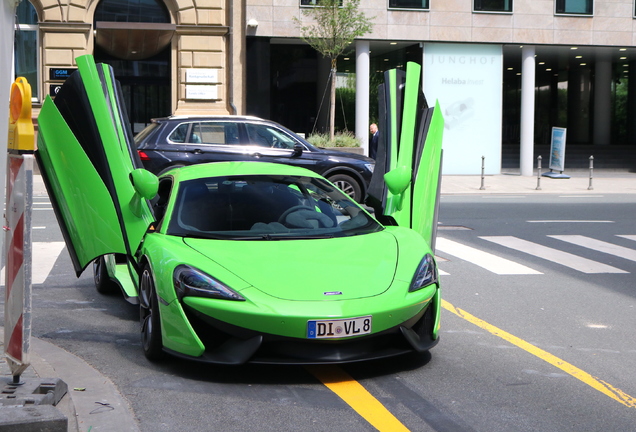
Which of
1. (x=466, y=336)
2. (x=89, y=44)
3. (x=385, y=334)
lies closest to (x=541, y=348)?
(x=466, y=336)

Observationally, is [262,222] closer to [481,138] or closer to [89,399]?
[89,399]

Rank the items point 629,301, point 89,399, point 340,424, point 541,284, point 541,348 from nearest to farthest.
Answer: point 340,424 → point 89,399 → point 541,348 → point 629,301 → point 541,284

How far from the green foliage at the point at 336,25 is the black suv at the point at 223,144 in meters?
10.8

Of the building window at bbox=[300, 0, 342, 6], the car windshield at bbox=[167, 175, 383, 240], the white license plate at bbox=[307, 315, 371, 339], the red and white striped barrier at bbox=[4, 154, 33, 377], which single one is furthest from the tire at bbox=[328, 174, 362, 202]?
the building window at bbox=[300, 0, 342, 6]

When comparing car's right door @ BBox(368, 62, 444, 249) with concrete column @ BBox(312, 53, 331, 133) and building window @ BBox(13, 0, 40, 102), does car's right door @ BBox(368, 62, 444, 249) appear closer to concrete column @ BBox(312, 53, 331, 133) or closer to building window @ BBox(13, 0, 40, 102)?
building window @ BBox(13, 0, 40, 102)

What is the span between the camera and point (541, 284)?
8836 mm

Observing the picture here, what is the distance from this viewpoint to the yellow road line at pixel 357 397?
14.9 ft

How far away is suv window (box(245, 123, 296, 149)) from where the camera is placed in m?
15.9

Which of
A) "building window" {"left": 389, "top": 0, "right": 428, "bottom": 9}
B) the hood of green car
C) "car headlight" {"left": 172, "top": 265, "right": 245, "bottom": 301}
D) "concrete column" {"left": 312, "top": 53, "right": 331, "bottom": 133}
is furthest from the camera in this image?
"concrete column" {"left": 312, "top": 53, "right": 331, "bottom": 133}

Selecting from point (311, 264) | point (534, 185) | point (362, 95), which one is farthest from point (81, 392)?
point (362, 95)

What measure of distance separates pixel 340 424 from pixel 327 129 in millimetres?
25600

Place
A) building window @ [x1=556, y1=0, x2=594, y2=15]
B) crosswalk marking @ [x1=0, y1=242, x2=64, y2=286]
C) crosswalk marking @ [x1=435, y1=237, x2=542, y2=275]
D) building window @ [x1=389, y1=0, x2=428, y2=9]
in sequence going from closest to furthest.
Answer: crosswalk marking @ [x1=0, y1=242, x2=64, y2=286] < crosswalk marking @ [x1=435, y1=237, x2=542, y2=275] < building window @ [x1=389, y1=0, x2=428, y2=9] < building window @ [x1=556, y1=0, x2=594, y2=15]

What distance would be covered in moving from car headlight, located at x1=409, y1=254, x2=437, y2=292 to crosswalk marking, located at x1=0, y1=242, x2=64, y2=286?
4.41 metres

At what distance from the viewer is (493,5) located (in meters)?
28.7
